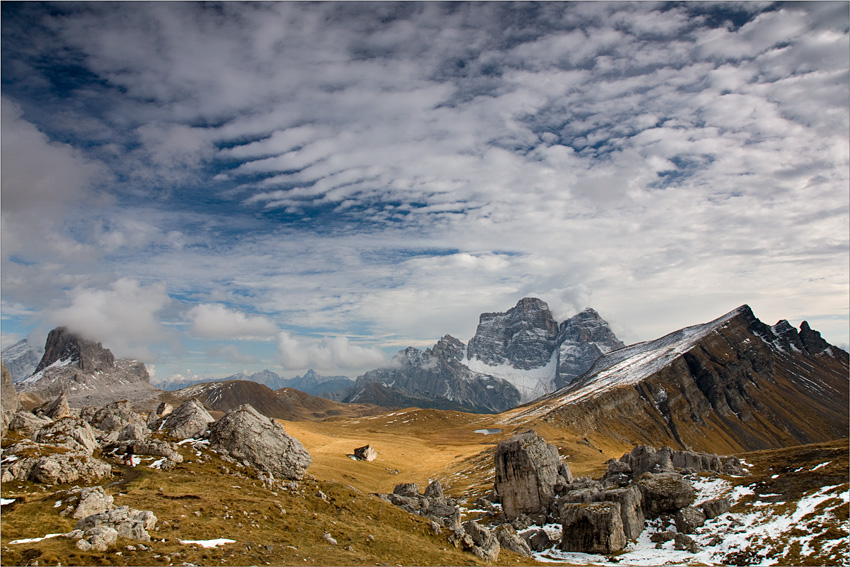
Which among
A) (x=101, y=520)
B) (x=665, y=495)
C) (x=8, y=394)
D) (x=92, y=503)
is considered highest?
(x=8, y=394)

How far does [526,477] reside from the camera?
70688 mm

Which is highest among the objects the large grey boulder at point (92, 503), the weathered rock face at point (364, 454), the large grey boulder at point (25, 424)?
the large grey boulder at point (25, 424)

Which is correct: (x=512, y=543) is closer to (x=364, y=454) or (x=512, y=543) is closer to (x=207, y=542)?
(x=207, y=542)

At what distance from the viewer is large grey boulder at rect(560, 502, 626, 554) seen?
52125 mm

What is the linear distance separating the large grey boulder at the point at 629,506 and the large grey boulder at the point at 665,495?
229 centimetres

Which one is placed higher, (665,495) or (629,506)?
(629,506)

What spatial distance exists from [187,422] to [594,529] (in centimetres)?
4728

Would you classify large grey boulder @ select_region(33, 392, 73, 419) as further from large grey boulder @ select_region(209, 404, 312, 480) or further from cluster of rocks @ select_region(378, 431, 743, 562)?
cluster of rocks @ select_region(378, 431, 743, 562)

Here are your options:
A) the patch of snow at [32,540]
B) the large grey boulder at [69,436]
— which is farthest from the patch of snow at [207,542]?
the large grey boulder at [69,436]

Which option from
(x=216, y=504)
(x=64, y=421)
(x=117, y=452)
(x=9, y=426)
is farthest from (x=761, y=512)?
(x=9, y=426)

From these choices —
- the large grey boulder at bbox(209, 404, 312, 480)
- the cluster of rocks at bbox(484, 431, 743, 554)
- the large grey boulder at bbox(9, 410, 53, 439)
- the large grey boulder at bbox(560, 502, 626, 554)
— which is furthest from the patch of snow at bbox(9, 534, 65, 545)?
the large grey boulder at bbox(560, 502, 626, 554)

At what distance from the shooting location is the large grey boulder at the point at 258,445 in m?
44.6

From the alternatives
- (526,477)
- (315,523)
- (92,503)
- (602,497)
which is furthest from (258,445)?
(602,497)

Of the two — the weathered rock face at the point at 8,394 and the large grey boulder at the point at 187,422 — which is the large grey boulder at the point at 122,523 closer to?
the large grey boulder at the point at 187,422
